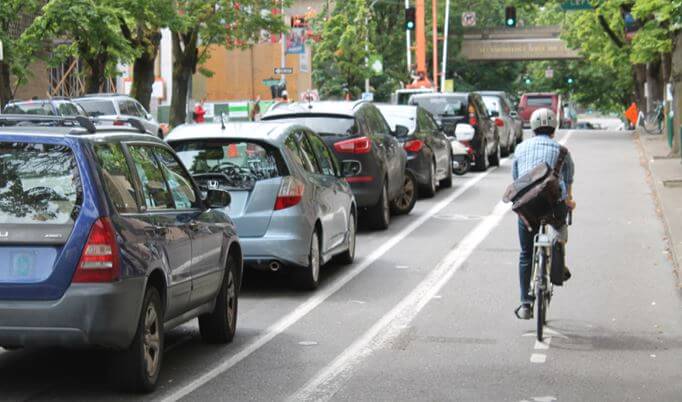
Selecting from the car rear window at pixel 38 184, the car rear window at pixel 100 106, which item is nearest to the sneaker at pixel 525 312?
the car rear window at pixel 38 184

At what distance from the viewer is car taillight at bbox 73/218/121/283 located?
7746 millimetres

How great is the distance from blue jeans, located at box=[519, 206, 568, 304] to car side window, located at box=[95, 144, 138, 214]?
3.65 metres

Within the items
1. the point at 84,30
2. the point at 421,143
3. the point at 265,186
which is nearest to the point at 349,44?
the point at 84,30

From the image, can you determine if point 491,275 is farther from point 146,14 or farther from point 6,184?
point 146,14

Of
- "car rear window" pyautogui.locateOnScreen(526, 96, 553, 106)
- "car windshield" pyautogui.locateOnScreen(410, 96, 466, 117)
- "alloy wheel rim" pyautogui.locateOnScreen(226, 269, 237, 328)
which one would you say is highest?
"car windshield" pyautogui.locateOnScreen(410, 96, 466, 117)

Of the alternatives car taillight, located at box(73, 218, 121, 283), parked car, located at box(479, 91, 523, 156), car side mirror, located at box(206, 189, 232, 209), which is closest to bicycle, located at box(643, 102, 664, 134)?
parked car, located at box(479, 91, 523, 156)

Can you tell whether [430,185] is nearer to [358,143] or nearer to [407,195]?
[407,195]

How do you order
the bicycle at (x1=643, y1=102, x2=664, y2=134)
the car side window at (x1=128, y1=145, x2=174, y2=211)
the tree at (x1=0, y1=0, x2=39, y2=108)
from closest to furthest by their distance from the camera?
the car side window at (x1=128, y1=145, x2=174, y2=211) → the tree at (x1=0, y1=0, x2=39, y2=108) → the bicycle at (x1=643, y1=102, x2=664, y2=134)

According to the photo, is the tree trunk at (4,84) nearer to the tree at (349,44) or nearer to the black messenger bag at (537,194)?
the black messenger bag at (537,194)

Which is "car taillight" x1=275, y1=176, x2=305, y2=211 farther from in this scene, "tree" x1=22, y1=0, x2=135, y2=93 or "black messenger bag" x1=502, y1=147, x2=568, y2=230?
"tree" x1=22, y1=0, x2=135, y2=93

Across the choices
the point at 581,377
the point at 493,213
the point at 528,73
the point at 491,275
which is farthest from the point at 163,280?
the point at 528,73

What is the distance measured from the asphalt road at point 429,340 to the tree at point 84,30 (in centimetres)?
1853

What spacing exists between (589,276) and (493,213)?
23.2 feet

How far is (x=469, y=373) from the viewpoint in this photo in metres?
9.34
